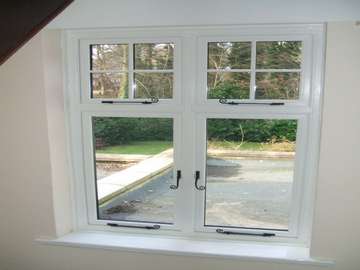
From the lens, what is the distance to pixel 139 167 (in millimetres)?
1846

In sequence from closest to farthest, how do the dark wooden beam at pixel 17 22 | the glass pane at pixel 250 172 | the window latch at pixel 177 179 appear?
the dark wooden beam at pixel 17 22, the glass pane at pixel 250 172, the window latch at pixel 177 179

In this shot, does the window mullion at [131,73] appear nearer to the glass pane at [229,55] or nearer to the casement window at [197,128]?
the casement window at [197,128]

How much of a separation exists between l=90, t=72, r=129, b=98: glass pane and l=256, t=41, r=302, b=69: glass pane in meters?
0.78

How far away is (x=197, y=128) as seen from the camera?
5.67 feet

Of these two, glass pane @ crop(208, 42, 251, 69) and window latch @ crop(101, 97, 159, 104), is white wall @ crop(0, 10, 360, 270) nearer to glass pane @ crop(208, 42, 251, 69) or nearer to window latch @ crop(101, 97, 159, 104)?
window latch @ crop(101, 97, 159, 104)

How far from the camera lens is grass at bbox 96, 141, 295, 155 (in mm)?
1679

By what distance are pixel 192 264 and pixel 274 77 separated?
44.7 inches

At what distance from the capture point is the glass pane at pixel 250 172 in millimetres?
1677

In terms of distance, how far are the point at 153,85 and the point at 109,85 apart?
273mm

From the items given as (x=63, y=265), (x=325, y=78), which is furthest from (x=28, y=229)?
(x=325, y=78)

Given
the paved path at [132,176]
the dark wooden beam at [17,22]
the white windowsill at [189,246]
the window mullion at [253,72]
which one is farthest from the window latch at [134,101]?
the white windowsill at [189,246]

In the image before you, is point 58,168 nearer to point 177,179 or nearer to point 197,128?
point 177,179

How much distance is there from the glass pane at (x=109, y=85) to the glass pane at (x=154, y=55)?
13 centimetres

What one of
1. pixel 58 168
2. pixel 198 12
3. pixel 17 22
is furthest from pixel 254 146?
pixel 17 22
